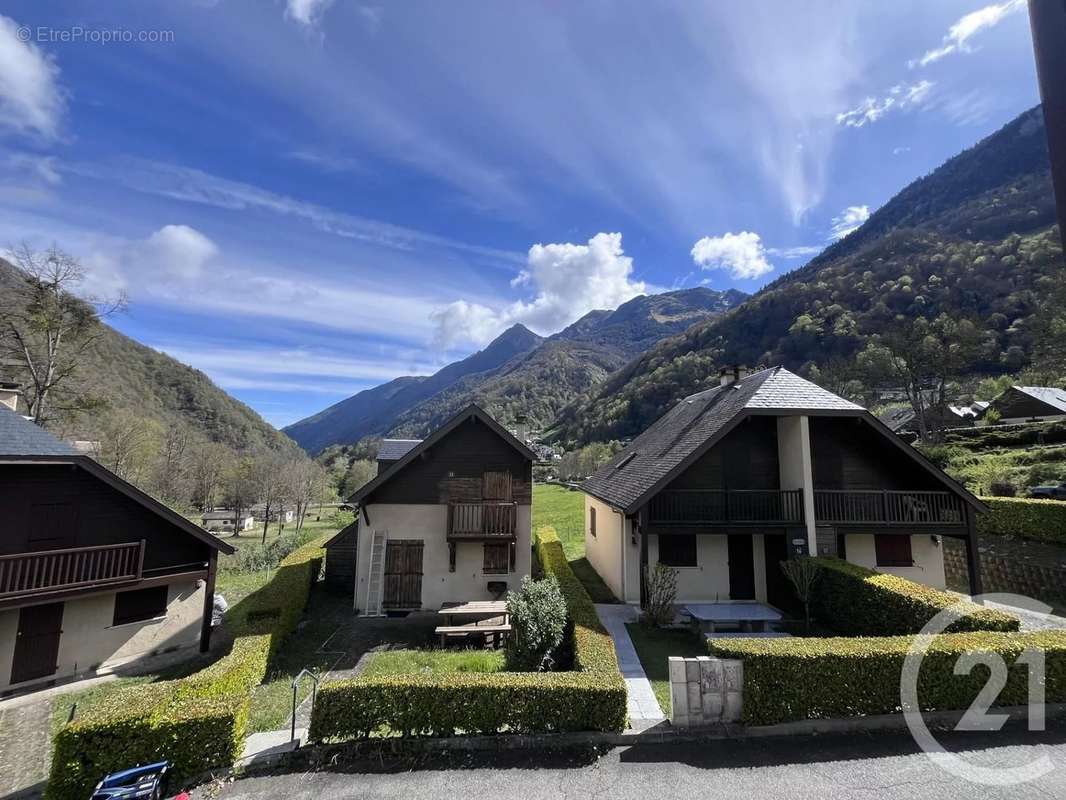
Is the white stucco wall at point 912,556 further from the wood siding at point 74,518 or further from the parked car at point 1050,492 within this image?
the wood siding at point 74,518

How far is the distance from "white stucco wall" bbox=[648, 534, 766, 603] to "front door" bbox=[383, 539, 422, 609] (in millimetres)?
7968

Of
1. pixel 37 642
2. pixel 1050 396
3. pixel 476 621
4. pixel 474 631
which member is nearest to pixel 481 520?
pixel 476 621

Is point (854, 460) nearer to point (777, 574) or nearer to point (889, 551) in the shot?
point (889, 551)

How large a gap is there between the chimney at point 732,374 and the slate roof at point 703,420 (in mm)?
308

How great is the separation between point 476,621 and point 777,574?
398 inches

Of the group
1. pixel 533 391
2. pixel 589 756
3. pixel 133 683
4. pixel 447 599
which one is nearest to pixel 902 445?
pixel 589 756

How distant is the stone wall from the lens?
8.39m

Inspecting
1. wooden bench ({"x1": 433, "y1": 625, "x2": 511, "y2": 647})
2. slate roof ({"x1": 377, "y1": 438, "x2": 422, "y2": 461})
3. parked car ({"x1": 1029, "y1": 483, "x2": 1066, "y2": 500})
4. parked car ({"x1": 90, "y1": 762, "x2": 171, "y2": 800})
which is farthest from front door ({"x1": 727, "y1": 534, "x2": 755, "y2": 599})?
parked car ({"x1": 1029, "y1": 483, "x2": 1066, "y2": 500})

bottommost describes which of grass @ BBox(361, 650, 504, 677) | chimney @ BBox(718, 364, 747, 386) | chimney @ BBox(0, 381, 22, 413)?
grass @ BBox(361, 650, 504, 677)

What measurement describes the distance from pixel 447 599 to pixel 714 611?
8665 millimetres

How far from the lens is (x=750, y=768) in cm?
741

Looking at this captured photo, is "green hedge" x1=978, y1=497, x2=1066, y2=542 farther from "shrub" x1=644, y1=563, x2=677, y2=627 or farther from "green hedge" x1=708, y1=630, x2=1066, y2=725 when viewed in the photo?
"shrub" x1=644, y1=563, x2=677, y2=627

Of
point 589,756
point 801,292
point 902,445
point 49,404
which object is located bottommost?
point 589,756

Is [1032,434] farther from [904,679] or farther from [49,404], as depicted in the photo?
[49,404]
